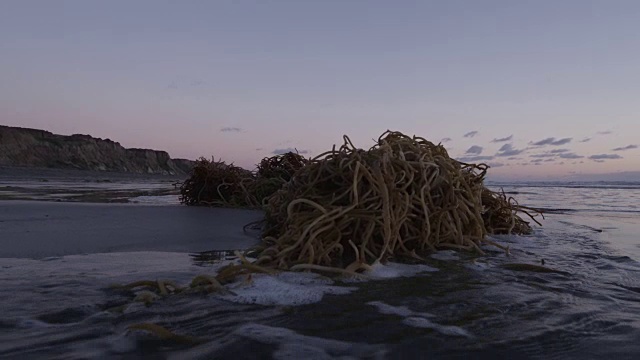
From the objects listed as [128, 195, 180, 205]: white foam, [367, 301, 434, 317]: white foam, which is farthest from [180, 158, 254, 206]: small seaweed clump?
[367, 301, 434, 317]: white foam

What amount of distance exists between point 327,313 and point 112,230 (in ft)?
8.21

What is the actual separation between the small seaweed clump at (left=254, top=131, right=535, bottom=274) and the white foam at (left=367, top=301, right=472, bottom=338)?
390 millimetres

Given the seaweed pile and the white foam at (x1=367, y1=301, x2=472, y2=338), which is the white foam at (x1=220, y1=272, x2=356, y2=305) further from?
the seaweed pile

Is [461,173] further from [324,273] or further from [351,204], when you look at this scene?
[324,273]

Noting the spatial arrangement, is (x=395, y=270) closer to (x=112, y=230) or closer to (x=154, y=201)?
(x=112, y=230)

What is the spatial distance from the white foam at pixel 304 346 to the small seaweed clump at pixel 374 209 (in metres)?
0.64

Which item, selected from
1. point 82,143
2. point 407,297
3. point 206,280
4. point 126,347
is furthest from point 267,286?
point 82,143

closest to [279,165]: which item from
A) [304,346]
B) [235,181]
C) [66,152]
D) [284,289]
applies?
[235,181]

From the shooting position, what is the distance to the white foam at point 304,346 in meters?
1.28

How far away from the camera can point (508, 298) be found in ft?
6.03

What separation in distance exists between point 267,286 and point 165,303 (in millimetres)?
377

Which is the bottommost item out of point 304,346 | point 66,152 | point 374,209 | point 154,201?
point 304,346

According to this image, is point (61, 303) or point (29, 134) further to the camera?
point (29, 134)

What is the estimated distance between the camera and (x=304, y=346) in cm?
133
